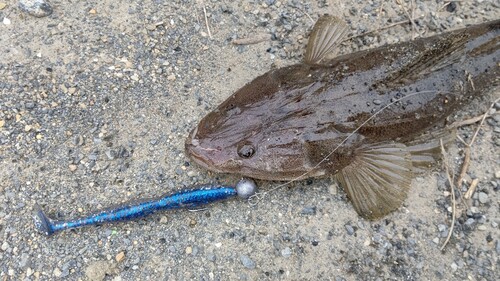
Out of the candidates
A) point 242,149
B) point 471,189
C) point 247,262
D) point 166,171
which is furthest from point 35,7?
point 471,189

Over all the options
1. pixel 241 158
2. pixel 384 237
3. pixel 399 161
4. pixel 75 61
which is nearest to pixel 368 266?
pixel 384 237

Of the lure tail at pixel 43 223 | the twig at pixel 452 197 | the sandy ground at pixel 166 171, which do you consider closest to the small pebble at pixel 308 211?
the sandy ground at pixel 166 171

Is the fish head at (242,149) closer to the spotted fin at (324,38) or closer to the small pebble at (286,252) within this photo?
the small pebble at (286,252)

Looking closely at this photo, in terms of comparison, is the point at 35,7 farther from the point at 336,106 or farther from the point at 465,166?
the point at 465,166

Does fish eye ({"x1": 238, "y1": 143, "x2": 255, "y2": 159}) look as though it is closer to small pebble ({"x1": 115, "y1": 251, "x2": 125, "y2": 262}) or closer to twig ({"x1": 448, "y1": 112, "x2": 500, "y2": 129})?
small pebble ({"x1": 115, "y1": 251, "x2": 125, "y2": 262})

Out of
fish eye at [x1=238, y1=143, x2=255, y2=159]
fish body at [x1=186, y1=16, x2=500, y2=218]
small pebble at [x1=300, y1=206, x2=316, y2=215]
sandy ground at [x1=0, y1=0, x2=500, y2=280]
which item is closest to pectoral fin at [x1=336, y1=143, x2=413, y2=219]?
fish body at [x1=186, y1=16, x2=500, y2=218]
